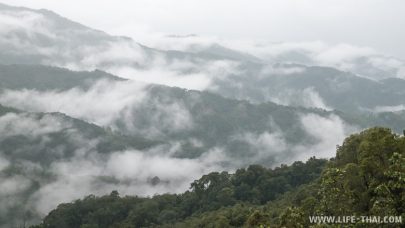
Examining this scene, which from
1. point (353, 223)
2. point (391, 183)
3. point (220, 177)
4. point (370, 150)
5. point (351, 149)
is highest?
point (220, 177)

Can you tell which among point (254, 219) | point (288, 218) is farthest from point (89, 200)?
point (288, 218)

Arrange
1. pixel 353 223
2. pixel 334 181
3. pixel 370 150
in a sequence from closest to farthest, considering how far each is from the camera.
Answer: pixel 353 223, pixel 334 181, pixel 370 150

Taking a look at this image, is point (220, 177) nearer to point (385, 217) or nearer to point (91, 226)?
point (91, 226)

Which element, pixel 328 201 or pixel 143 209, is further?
pixel 143 209

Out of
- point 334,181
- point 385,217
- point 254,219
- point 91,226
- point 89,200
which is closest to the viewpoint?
point 385,217

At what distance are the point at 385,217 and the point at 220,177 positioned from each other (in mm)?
127702

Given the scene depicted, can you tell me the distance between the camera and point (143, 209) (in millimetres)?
156125

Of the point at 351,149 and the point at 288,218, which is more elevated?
the point at 351,149

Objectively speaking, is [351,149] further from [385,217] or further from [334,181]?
[385,217]

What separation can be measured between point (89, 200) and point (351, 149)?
120m

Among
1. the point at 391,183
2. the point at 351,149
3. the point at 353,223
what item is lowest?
the point at 353,223

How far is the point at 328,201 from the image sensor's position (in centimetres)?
4416

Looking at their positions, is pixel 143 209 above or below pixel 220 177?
below

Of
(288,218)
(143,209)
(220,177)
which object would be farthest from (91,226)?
(288,218)
